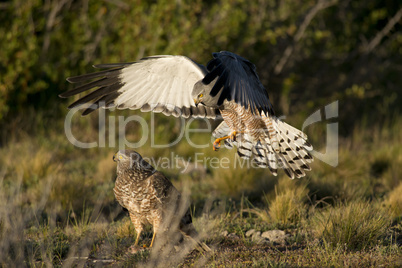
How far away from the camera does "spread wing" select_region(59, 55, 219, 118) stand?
5.29m

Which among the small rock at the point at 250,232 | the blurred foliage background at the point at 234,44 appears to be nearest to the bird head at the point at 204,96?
the small rock at the point at 250,232

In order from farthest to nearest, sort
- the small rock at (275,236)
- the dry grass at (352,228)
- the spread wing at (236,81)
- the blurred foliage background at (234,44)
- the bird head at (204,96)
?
1. the blurred foliage background at (234,44)
2. the bird head at (204,96)
3. the small rock at (275,236)
4. the dry grass at (352,228)
5. the spread wing at (236,81)

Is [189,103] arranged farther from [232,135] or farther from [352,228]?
[352,228]

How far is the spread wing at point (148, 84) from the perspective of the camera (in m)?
5.29

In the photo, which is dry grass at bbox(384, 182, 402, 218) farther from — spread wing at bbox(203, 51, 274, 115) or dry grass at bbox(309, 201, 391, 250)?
spread wing at bbox(203, 51, 274, 115)

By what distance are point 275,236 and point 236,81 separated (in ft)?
5.86

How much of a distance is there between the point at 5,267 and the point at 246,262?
2.06 m

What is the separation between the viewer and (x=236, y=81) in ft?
13.8

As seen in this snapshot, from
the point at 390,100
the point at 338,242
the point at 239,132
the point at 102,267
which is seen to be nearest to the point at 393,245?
the point at 338,242

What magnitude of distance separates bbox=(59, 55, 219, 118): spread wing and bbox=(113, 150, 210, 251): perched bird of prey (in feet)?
4.03

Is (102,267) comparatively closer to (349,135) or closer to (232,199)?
(232,199)

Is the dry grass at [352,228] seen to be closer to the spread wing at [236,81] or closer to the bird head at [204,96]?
the spread wing at [236,81]

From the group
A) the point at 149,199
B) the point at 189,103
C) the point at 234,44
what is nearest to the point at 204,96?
the point at 189,103

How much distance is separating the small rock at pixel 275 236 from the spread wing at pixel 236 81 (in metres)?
1.34
